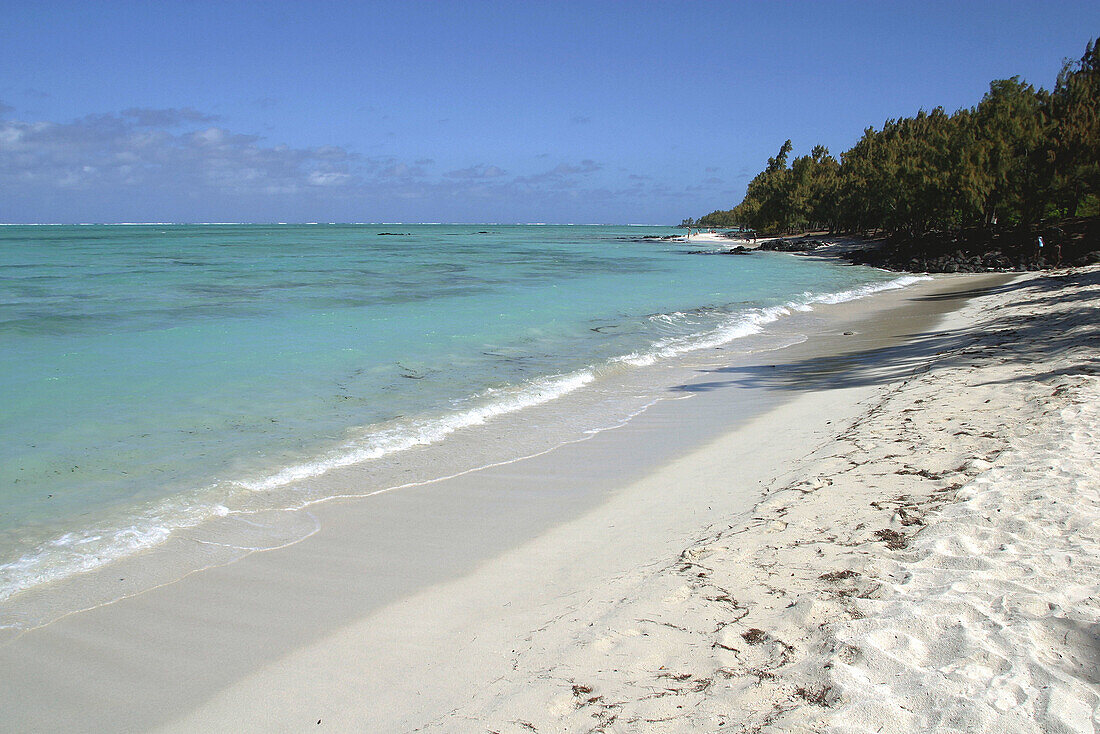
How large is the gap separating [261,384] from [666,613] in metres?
8.00

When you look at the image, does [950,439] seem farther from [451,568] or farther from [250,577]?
[250,577]

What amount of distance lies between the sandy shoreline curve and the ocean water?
1.07 meters

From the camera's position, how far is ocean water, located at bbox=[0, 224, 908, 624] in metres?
5.62

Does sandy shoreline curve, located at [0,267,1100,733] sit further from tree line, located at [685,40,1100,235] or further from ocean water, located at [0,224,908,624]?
tree line, located at [685,40,1100,235]

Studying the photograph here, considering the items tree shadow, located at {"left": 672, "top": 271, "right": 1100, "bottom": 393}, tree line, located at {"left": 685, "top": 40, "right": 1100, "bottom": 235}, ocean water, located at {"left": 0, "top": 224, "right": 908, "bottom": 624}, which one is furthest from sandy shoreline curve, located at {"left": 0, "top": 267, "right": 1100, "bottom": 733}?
tree line, located at {"left": 685, "top": 40, "right": 1100, "bottom": 235}

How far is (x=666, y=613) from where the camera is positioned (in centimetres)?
349

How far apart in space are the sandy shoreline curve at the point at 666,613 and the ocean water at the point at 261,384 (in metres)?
1.07

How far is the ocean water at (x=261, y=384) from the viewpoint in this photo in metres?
5.62

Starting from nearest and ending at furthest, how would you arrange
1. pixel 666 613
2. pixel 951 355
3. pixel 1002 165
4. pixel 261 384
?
pixel 666 613
pixel 261 384
pixel 951 355
pixel 1002 165

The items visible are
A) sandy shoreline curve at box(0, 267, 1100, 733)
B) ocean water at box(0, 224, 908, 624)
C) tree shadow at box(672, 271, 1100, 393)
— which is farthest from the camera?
tree shadow at box(672, 271, 1100, 393)

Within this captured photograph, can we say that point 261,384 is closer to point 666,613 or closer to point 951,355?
point 666,613

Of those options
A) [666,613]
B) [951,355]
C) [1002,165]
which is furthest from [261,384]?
[1002,165]

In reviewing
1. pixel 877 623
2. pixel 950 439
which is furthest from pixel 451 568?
pixel 950 439

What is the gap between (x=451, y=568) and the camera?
4438mm
